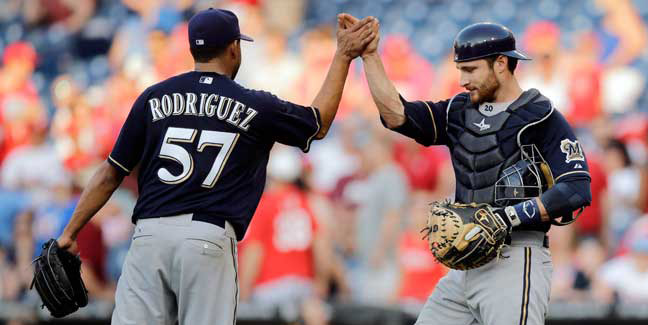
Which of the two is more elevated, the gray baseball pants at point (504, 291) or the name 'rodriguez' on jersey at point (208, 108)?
the name 'rodriguez' on jersey at point (208, 108)

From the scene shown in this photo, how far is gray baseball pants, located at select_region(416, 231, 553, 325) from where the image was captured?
421 centimetres

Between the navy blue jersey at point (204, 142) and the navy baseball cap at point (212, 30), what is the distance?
0.14 m

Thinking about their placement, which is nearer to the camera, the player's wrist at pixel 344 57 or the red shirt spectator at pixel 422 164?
the player's wrist at pixel 344 57

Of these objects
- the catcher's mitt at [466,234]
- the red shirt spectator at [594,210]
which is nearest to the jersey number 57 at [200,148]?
the catcher's mitt at [466,234]

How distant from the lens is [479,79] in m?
4.40

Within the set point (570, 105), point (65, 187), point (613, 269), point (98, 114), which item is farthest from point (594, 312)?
point (98, 114)

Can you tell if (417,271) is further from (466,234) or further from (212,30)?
(212,30)

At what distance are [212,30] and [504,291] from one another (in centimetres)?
165

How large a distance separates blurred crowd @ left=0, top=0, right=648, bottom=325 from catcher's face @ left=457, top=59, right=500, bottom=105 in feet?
10.2

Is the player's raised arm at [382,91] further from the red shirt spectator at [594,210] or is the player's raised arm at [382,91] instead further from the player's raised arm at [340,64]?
the red shirt spectator at [594,210]

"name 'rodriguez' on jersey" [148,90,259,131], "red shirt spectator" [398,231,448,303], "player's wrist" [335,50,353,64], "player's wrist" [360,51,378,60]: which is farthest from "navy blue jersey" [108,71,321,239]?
"red shirt spectator" [398,231,448,303]

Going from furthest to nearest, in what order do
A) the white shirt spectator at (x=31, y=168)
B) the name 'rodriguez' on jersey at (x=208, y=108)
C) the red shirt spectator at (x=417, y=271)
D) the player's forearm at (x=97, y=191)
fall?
the white shirt spectator at (x=31, y=168), the red shirt spectator at (x=417, y=271), the player's forearm at (x=97, y=191), the name 'rodriguez' on jersey at (x=208, y=108)

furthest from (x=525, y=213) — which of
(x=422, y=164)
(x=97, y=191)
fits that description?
(x=422, y=164)

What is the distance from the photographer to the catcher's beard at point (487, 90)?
4402 millimetres
